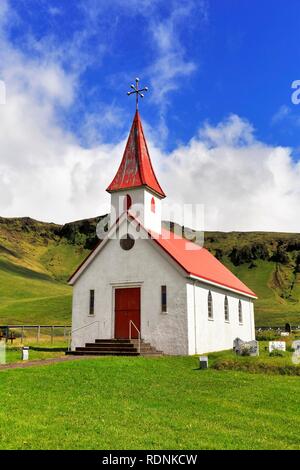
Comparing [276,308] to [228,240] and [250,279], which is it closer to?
[250,279]

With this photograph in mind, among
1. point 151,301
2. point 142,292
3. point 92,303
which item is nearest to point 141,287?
point 142,292

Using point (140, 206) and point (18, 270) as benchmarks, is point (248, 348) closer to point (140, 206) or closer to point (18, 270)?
point (140, 206)

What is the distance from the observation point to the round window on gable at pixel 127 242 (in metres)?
25.6

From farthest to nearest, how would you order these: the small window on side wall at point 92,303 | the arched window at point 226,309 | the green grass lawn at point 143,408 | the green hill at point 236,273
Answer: the green hill at point 236,273
the arched window at point 226,309
the small window on side wall at point 92,303
the green grass lawn at point 143,408

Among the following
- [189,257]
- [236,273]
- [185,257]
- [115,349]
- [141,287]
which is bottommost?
[115,349]

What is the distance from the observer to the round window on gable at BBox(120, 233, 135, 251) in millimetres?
25609

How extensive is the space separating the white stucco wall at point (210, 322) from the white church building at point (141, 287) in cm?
5

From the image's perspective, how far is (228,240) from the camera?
183875mm

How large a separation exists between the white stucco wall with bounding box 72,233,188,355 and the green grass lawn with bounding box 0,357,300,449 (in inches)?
228

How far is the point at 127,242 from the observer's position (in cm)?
2580

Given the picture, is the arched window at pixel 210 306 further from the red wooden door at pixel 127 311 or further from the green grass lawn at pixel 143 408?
the green grass lawn at pixel 143 408

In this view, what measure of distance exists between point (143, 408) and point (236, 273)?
477ft

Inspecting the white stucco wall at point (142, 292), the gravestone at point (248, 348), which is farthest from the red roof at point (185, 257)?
the gravestone at point (248, 348)

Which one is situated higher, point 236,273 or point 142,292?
point 236,273
